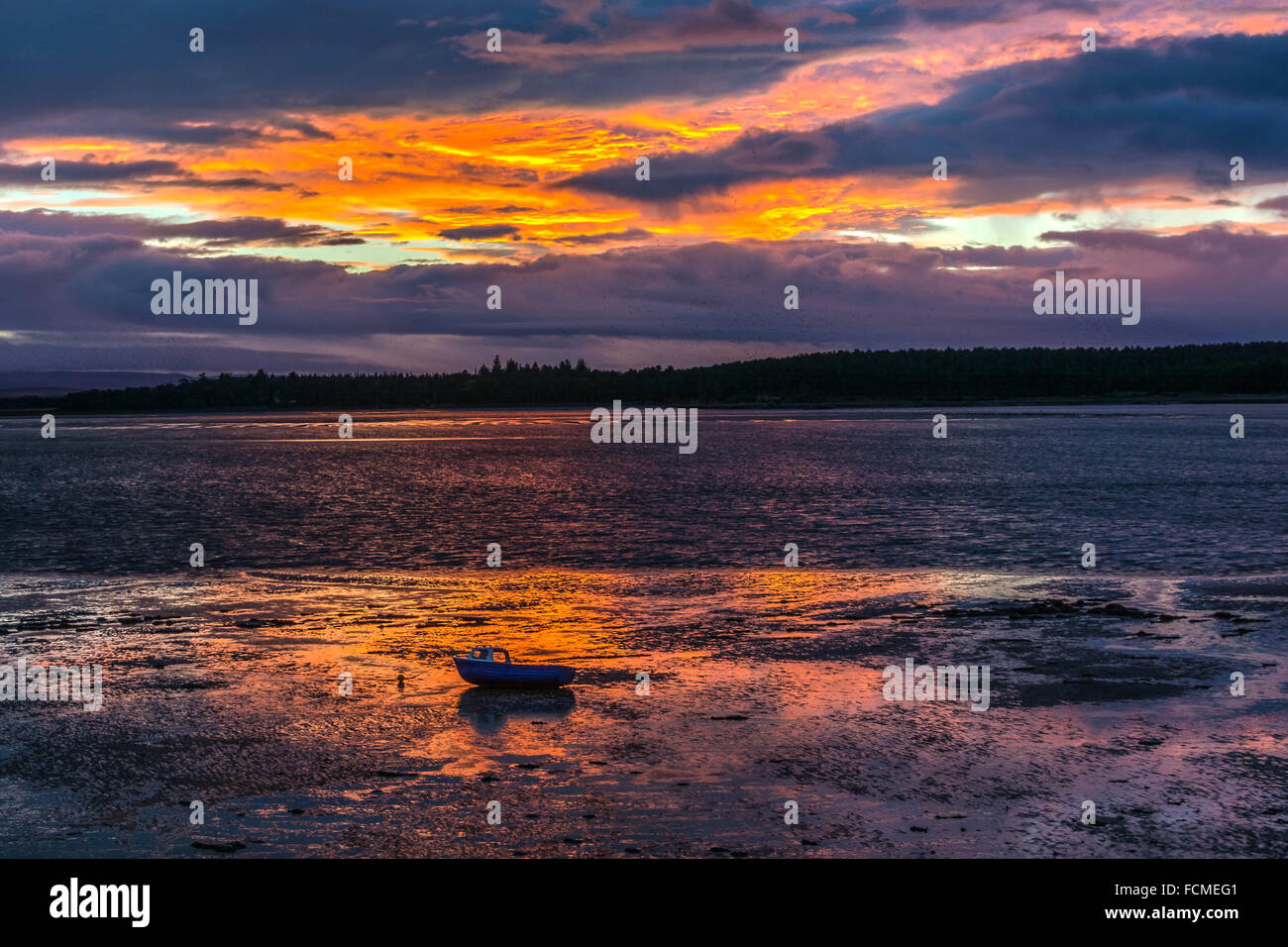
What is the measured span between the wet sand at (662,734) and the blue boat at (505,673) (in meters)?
0.27

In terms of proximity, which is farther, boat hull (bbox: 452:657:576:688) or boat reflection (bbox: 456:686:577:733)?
boat hull (bbox: 452:657:576:688)

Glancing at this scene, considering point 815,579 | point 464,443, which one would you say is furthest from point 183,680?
point 464,443

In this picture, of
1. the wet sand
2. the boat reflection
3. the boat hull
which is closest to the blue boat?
the boat hull

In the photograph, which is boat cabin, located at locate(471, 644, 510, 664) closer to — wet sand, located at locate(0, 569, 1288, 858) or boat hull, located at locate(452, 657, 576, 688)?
boat hull, located at locate(452, 657, 576, 688)

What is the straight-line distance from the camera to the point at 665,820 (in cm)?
1072

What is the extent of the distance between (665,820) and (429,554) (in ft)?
75.6

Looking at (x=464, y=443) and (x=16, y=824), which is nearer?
(x=16, y=824)

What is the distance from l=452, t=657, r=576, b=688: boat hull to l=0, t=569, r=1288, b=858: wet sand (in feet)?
0.88

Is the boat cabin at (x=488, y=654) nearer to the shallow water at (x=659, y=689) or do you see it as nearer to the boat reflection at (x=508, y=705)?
the boat reflection at (x=508, y=705)

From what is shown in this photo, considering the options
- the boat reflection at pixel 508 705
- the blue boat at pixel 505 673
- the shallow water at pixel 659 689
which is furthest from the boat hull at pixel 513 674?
the shallow water at pixel 659 689

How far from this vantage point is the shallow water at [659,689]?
10742 millimetres

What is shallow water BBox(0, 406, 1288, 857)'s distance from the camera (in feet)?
35.2

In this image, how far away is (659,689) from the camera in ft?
52.0
